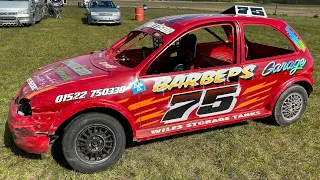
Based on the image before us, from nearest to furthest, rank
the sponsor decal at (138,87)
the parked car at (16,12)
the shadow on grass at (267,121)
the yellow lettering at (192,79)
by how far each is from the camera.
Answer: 1. the sponsor decal at (138,87)
2. the yellow lettering at (192,79)
3. the shadow on grass at (267,121)
4. the parked car at (16,12)

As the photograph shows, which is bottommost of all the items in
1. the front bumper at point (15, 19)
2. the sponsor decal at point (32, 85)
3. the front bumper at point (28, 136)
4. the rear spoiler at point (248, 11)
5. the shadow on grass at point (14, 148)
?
the front bumper at point (15, 19)

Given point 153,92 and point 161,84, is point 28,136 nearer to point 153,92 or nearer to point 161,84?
point 153,92

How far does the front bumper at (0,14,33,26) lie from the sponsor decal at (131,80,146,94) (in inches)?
524

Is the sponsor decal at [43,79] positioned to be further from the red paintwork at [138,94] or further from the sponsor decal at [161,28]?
the sponsor decal at [161,28]

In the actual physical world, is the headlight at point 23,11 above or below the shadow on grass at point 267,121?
below

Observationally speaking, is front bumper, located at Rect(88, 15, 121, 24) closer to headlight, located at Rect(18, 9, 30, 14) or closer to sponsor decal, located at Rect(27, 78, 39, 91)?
headlight, located at Rect(18, 9, 30, 14)

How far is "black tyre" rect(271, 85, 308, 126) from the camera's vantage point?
4.67 metres

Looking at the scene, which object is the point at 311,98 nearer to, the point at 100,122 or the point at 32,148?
the point at 100,122

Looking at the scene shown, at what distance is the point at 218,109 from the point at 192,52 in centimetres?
98

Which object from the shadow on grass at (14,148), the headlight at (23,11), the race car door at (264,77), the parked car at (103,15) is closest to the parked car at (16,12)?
the headlight at (23,11)

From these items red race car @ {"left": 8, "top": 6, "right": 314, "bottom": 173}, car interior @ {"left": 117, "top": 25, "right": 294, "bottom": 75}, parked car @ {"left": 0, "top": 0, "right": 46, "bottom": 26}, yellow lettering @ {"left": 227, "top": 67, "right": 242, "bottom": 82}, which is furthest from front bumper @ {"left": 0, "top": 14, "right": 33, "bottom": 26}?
yellow lettering @ {"left": 227, "top": 67, "right": 242, "bottom": 82}

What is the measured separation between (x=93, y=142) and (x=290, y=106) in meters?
3.05

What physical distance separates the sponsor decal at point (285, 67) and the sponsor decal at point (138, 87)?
1.76m

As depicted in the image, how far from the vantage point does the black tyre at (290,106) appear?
4672 mm
